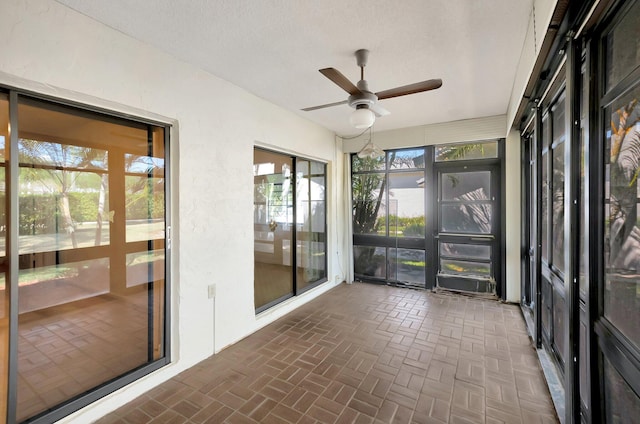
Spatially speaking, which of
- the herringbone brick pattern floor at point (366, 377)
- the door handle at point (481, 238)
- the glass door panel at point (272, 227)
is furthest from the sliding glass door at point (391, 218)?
the glass door panel at point (272, 227)

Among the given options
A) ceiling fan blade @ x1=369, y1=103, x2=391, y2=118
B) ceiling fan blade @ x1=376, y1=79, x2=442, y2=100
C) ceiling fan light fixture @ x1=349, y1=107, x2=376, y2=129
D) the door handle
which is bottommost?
the door handle

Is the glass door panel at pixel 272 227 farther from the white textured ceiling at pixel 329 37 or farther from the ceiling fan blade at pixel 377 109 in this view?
the ceiling fan blade at pixel 377 109

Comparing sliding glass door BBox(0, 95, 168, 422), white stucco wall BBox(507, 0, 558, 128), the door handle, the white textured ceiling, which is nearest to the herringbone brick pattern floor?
sliding glass door BBox(0, 95, 168, 422)

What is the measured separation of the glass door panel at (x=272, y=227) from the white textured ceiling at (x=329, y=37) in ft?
3.22

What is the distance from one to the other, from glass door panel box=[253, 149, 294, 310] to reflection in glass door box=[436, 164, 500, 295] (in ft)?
8.15

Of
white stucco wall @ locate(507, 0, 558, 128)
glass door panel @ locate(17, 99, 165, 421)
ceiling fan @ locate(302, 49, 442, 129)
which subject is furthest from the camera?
ceiling fan @ locate(302, 49, 442, 129)

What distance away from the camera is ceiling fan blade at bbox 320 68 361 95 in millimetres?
2033

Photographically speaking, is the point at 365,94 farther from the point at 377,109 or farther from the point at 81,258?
the point at 81,258

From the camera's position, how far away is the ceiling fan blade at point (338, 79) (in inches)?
80.0

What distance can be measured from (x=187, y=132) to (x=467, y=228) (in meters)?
4.16

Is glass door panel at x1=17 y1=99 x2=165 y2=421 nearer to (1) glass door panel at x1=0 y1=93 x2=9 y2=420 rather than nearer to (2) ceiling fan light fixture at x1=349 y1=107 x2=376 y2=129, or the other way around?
(1) glass door panel at x1=0 y1=93 x2=9 y2=420

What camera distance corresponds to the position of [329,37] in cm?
223

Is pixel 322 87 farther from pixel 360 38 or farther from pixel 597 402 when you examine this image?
pixel 597 402

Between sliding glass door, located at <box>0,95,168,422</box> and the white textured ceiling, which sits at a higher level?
the white textured ceiling
